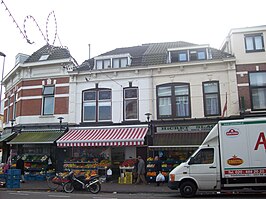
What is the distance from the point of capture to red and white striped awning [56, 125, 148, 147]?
18.0 metres

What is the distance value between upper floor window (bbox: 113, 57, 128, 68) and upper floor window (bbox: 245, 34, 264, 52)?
8.35 m

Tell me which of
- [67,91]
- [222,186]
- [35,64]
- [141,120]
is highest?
[35,64]

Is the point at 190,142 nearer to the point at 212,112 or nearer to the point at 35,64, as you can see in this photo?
the point at 212,112

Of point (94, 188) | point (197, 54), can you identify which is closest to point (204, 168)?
point (94, 188)

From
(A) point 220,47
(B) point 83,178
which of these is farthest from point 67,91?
(A) point 220,47

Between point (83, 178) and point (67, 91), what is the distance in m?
8.58

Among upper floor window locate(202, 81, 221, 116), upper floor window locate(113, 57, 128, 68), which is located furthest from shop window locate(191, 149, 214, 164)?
upper floor window locate(113, 57, 128, 68)

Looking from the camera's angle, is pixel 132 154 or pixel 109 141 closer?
pixel 109 141

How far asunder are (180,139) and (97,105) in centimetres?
654

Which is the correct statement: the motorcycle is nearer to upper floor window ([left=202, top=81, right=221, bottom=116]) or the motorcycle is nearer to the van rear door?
the van rear door

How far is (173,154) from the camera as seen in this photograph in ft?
62.0

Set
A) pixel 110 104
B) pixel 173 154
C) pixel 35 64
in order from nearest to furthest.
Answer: pixel 173 154 → pixel 110 104 → pixel 35 64

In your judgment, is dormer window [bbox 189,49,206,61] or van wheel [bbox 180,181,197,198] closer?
van wheel [bbox 180,181,197,198]

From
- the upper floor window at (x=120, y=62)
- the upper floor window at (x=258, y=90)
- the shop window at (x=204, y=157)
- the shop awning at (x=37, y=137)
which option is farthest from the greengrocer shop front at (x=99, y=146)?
the upper floor window at (x=258, y=90)
